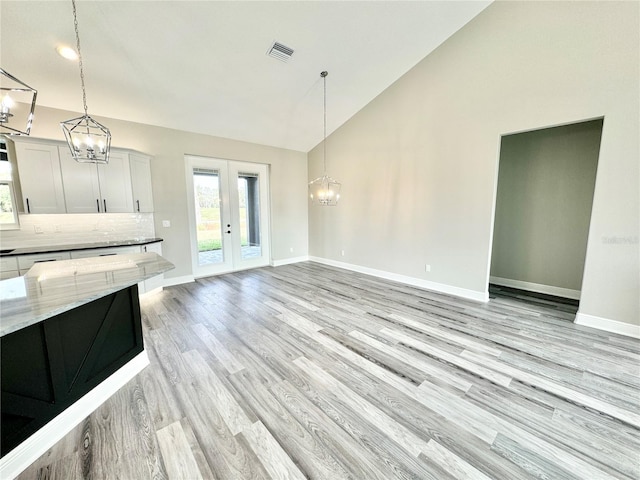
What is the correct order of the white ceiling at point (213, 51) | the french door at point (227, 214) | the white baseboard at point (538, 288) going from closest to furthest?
the white ceiling at point (213, 51), the white baseboard at point (538, 288), the french door at point (227, 214)

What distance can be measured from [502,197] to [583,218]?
119cm

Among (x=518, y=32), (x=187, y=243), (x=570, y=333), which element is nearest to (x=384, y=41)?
(x=518, y=32)

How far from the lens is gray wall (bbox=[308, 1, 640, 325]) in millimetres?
2883

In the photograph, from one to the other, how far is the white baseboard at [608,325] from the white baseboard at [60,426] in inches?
206

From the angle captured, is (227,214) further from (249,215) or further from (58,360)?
(58,360)

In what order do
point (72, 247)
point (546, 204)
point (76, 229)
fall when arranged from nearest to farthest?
point (72, 247), point (76, 229), point (546, 204)

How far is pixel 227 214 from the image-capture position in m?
5.68

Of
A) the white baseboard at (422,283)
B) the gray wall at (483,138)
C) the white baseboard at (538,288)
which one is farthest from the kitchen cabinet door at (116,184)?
the white baseboard at (538,288)

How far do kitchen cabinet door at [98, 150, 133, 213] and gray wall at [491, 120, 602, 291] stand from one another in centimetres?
683

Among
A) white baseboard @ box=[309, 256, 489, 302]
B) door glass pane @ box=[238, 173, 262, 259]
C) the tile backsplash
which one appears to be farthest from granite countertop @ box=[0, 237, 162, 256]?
white baseboard @ box=[309, 256, 489, 302]

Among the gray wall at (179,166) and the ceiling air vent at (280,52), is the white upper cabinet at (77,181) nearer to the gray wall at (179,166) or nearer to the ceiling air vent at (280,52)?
the gray wall at (179,166)

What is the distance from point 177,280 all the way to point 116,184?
79.8 inches

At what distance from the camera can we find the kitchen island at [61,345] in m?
1.39

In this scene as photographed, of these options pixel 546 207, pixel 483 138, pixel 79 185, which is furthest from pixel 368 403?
pixel 79 185
